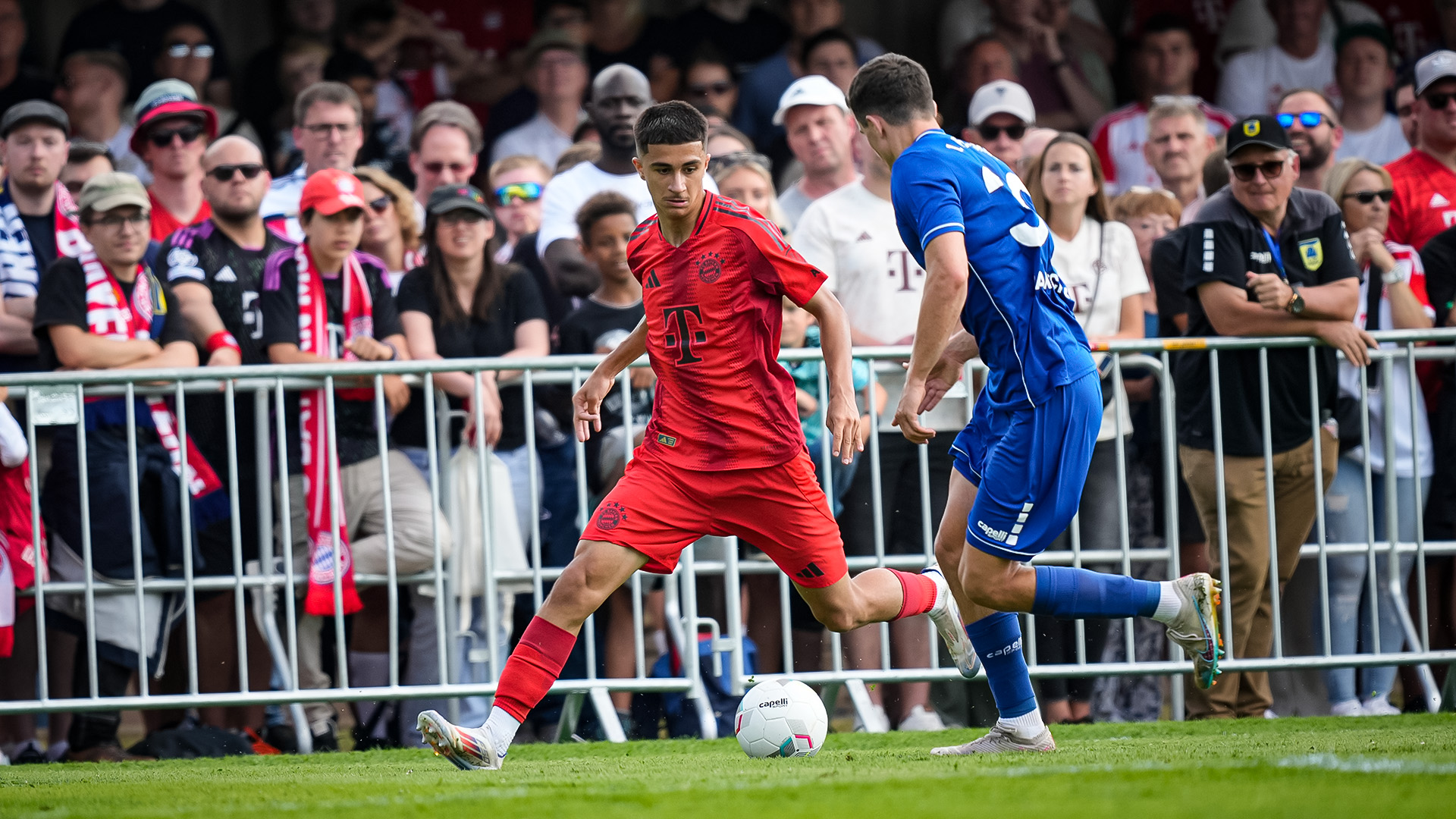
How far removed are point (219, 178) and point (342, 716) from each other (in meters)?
Answer: 2.73

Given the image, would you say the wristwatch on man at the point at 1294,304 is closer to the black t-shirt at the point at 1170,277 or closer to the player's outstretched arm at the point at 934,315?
the black t-shirt at the point at 1170,277

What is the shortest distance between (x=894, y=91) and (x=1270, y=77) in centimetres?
681

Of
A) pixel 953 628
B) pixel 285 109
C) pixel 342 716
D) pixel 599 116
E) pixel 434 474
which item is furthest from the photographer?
pixel 285 109

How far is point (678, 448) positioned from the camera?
18.2 ft

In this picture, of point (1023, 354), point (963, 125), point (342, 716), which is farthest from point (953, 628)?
point (963, 125)

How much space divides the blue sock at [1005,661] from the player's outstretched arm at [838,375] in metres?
0.76

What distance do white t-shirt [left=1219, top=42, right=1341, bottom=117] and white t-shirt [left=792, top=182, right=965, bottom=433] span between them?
13.8 feet

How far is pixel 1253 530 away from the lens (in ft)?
23.8

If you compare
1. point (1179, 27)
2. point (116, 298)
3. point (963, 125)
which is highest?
point (1179, 27)

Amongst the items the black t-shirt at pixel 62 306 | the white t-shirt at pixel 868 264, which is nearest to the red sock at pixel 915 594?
the white t-shirt at pixel 868 264

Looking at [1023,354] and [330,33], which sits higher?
[330,33]

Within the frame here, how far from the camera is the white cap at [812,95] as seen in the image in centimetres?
882

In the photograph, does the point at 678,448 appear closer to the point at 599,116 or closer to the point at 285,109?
the point at 599,116

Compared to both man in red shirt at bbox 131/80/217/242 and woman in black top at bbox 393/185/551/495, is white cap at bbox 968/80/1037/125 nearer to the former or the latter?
woman in black top at bbox 393/185/551/495
